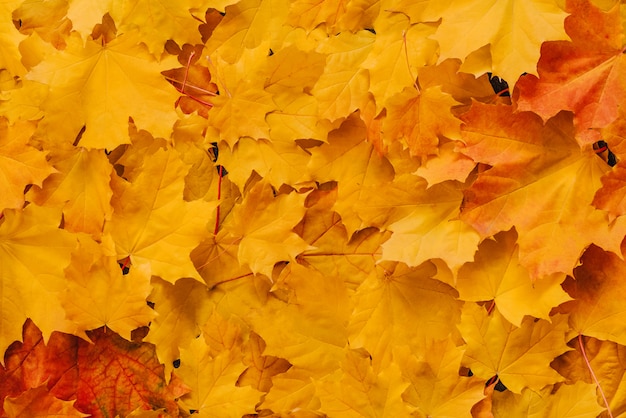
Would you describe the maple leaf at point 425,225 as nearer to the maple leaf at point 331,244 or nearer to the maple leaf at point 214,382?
the maple leaf at point 331,244

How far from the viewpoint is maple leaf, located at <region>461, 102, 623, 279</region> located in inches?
35.5

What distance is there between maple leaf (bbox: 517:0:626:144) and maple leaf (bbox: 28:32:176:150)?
0.58 m

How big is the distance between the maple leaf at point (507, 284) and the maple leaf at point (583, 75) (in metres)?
0.21

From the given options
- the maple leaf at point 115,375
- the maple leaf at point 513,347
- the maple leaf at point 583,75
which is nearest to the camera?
the maple leaf at point 583,75

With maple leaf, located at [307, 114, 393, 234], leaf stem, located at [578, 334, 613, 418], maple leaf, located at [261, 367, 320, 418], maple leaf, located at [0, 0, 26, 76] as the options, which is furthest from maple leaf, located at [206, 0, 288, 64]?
leaf stem, located at [578, 334, 613, 418]

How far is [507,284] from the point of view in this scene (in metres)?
0.96

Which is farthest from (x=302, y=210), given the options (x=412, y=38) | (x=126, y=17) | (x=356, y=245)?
(x=126, y=17)

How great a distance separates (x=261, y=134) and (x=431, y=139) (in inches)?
11.1

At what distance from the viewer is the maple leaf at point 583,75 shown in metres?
0.85

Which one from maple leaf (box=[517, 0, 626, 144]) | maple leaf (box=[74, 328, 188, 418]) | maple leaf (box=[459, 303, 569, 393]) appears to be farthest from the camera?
maple leaf (box=[74, 328, 188, 418])

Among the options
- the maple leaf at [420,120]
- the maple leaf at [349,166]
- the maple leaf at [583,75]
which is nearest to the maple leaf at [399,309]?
the maple leaf at [349,166]

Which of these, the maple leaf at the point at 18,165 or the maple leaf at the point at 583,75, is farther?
the maple leaf at the point at 18,165

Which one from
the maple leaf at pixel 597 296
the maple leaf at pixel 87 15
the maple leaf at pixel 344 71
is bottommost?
the maple leaf at pixel 597 296

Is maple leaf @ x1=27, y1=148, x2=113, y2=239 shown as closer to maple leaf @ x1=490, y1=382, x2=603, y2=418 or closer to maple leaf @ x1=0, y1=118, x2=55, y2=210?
maple leaf @ x1=0, y1=118, x2=55, y2=210
